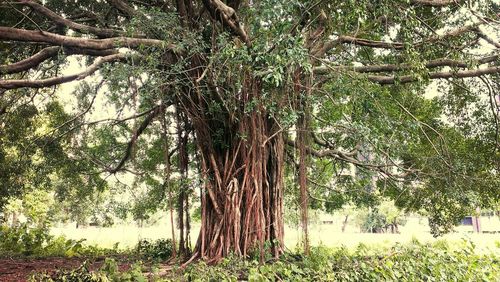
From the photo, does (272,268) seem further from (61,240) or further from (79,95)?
(61,240)

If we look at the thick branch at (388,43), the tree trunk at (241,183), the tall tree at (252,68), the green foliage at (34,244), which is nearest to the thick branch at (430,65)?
the tall tree at (252,68)

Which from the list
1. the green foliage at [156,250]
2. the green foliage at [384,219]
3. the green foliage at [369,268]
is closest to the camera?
the green foliage at [369,268]

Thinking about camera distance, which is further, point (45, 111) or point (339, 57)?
point (45, 111)

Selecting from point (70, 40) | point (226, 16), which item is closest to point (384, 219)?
point (226, 16)

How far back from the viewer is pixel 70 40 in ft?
11.5

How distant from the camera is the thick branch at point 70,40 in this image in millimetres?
3254

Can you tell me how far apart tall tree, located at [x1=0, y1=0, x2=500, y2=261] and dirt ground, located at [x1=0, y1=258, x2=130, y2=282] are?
1.37 m

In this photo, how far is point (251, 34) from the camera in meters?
4.12

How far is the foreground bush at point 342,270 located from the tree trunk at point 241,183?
349 mm

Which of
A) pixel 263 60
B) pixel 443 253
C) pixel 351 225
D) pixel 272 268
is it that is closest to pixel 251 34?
pixel 263 60

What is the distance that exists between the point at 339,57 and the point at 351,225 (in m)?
21.6

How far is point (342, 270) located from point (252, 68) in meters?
1.94

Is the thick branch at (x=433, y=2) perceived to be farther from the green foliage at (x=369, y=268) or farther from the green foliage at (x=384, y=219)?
the green foliage at (x=384, y=219)

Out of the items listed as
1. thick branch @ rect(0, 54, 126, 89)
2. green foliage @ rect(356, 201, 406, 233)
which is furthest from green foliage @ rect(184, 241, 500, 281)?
green foliage @ rect(356, 201, 406, 233)
